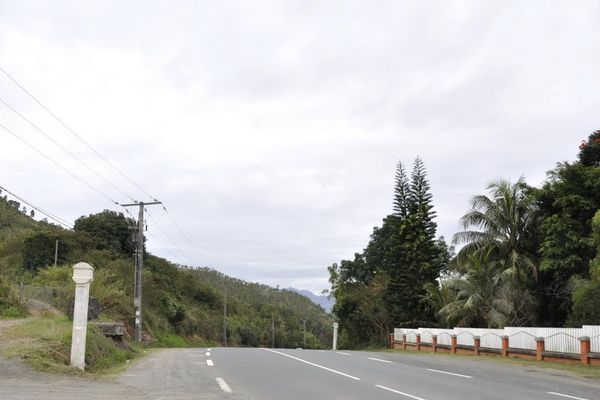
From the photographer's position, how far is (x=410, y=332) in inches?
1572

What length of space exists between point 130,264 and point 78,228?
29.4 feet

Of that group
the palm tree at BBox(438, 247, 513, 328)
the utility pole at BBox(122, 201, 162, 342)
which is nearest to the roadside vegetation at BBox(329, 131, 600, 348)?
the palm tree at BBox(438, 247, 513, 328)

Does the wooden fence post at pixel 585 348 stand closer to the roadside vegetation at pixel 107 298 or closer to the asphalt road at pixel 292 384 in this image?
the asphalt road at pixel 292 384

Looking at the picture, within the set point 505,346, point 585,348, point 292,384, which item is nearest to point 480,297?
point 505,346

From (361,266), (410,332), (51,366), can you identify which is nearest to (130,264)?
(361,266)

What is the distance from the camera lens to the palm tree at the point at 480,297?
113ft

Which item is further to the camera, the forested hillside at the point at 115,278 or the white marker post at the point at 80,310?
the forested hillside at the point at 115,278

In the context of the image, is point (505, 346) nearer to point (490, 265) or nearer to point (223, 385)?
point (490, 265)

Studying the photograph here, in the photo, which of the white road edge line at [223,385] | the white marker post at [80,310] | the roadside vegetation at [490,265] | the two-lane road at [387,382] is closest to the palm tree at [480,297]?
the roadside vegetation at [490,265]

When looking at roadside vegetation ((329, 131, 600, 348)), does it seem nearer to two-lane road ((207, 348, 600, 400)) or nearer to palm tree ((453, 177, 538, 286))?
palm tree ((453, 177, 538, 286))

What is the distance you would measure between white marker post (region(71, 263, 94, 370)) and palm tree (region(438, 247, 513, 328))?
985 inches

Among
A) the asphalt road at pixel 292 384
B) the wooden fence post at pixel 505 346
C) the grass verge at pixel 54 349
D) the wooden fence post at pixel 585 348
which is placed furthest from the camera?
the wooden fence post at pixel 505 346

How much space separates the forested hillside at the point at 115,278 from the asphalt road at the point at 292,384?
16.9 meters

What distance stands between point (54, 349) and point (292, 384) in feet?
21.6
